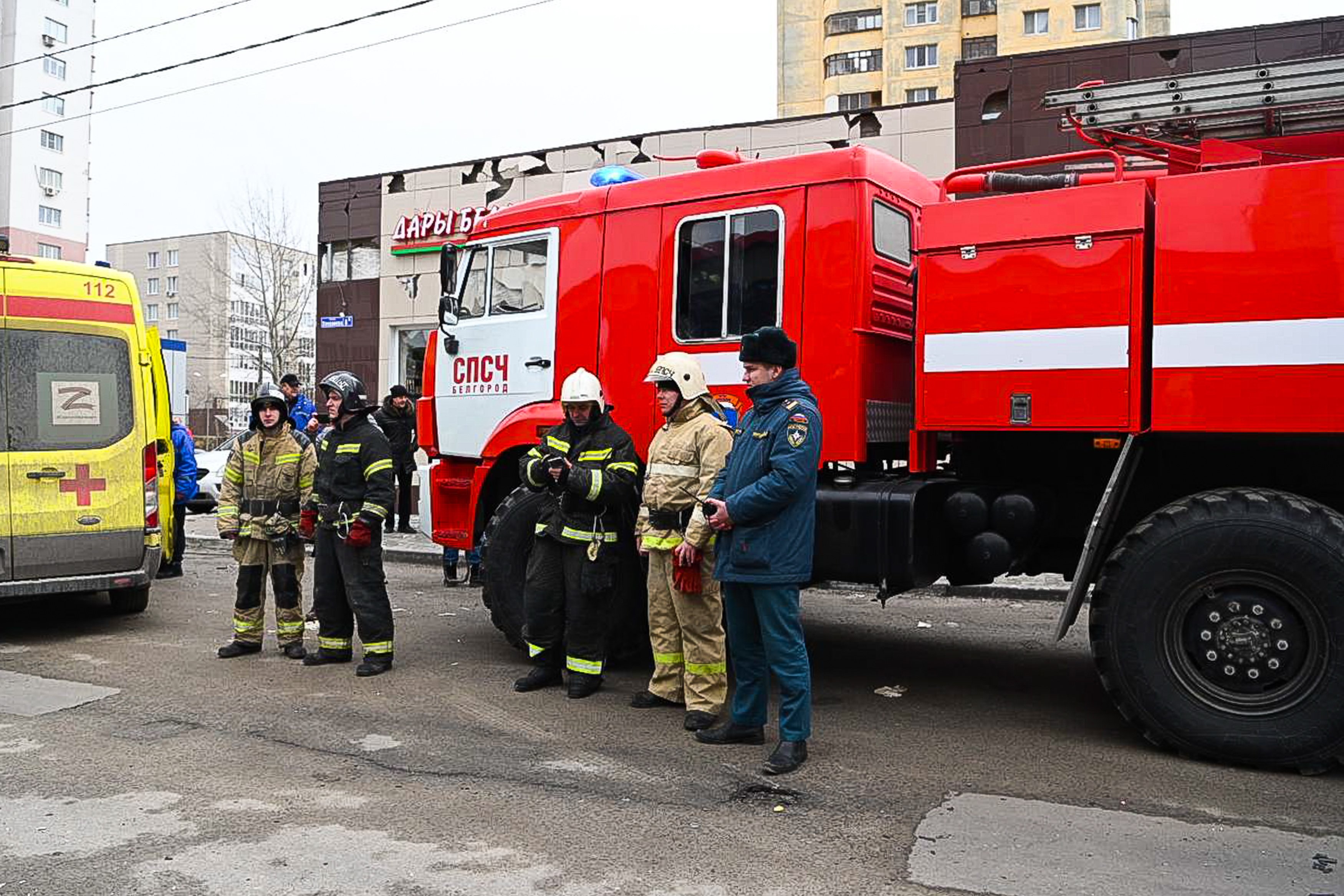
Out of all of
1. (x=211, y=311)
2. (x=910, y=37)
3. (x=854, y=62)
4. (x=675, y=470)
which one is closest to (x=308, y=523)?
(x=675, y=470)

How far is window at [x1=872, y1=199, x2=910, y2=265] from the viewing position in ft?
20.4

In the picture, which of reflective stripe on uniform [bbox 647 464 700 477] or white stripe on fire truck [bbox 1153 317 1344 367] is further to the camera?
reflective stripe on uniform [bbox 647 464 700 477]

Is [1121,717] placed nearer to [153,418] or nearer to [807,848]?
[807,848]

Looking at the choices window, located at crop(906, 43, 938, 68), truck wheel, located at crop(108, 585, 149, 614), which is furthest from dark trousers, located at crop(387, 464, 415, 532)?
→ window, located at crop(906, 43, 938, 68)

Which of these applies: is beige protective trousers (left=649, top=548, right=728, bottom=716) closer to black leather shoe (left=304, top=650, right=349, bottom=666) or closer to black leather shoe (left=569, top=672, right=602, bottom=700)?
black leather shoe (left=569, top=672, right=602, bottom=700)

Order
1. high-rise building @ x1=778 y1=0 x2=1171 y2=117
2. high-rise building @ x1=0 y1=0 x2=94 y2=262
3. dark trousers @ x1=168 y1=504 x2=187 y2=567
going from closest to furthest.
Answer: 1. dark trousers @ x1=168 y1=504 x2=187 y2=567
2. high-rise building @ x1=778 y1=0 x2=1171 y2=117
3. high-rise building @ x1=0 y1=0 x2=94 y2=262

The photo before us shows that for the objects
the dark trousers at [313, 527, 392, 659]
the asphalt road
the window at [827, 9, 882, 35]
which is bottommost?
the asphalt road

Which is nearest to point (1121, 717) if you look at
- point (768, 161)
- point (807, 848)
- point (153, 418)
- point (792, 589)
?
point (792, 589)

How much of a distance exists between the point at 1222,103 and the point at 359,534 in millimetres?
5070

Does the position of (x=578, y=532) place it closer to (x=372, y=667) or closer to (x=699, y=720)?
(x=699, y=720)

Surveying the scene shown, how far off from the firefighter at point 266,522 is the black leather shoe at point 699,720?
2.99 meters

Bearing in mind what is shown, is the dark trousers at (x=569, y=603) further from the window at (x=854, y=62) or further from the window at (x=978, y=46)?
the window at (x=854, y=62)

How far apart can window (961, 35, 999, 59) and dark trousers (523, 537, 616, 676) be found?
42.0 m

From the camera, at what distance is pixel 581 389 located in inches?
242
